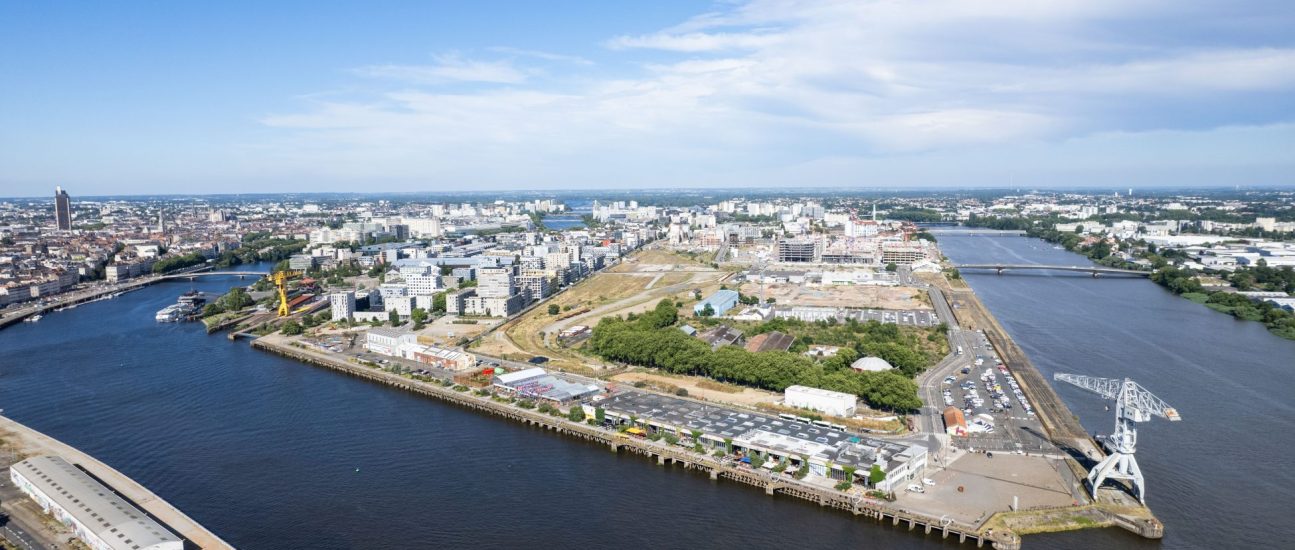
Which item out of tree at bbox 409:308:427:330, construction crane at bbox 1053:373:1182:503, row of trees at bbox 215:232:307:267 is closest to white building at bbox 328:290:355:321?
tree at bbox 409:308:427:330

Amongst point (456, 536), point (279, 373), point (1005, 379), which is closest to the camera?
point (456, 536)

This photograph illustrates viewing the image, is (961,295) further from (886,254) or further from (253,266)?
(253,266)

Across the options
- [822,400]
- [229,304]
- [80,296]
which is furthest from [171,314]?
[822,400]

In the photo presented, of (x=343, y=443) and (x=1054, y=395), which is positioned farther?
(x=1054, y=395)

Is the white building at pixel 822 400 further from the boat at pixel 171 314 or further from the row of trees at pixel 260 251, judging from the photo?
the row of trees at pixel 260 251

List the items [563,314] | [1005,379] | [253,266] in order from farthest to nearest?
[253,266] → [563,314] → [1005,379]

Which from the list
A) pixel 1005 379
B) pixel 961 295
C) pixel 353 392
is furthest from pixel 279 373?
pixel 961 295

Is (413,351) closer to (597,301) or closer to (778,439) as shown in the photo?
(597,301)
